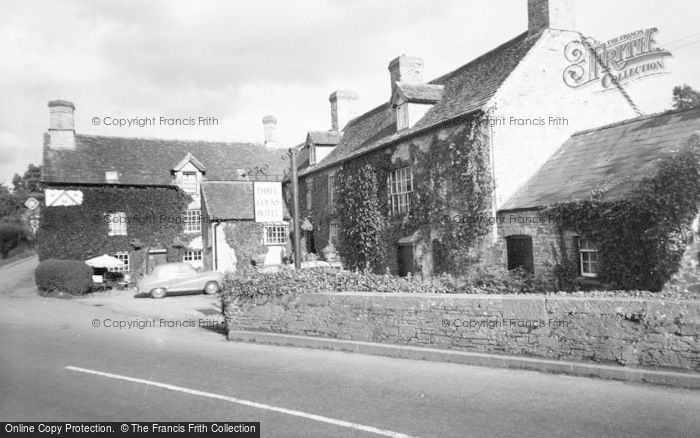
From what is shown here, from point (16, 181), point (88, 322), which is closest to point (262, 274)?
point (88, 322)

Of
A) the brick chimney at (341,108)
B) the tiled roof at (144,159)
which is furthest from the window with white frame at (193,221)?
the brick chimney at (341,108)

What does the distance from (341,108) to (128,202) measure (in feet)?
48.6

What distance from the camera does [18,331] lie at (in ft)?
43.3

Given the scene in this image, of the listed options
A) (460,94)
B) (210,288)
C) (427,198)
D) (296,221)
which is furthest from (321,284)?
(210,288)

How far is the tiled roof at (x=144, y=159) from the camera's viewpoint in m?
29.6

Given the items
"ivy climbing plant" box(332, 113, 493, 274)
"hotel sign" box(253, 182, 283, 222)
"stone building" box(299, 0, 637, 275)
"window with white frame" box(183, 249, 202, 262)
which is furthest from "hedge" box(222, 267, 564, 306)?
"window with white frame" box(183, 249, 202, 262)

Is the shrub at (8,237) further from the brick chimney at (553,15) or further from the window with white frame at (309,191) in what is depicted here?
the brick chimney at (553,15)

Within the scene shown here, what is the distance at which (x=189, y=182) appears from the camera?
3194 centimetres

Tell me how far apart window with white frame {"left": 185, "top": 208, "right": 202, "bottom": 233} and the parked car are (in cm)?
891

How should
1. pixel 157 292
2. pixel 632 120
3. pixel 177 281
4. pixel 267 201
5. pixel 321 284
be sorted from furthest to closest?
pixel 177 281, pixel 157 292, pixel 632 120, pixel 267 201, pixel 321 284

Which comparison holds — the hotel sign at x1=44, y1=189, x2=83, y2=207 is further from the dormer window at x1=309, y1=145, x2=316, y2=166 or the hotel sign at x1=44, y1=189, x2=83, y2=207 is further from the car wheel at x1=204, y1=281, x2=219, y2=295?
the dormer window at x1=309, y1=145, x2=316, y2=166

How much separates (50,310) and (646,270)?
20.1 m

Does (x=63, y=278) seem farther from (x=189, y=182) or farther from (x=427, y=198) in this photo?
(x=427, y=198)

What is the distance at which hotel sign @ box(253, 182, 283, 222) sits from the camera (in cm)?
1338
